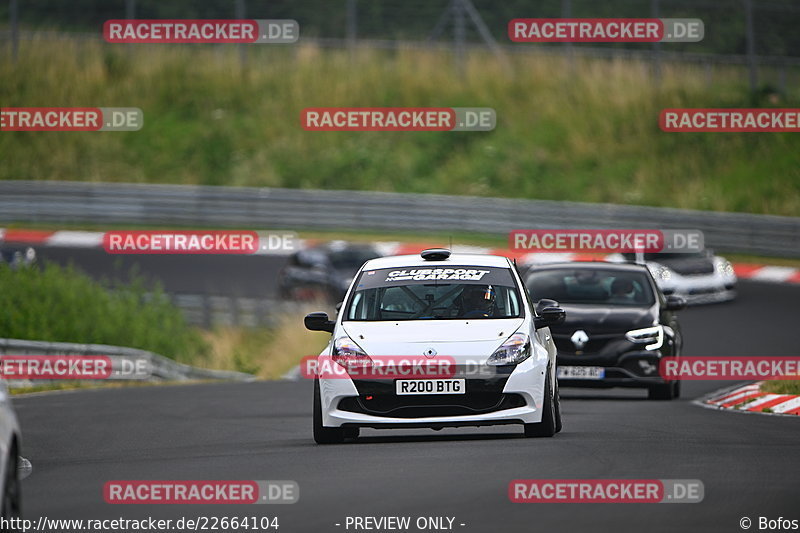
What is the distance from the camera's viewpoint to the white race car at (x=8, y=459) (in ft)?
25.8

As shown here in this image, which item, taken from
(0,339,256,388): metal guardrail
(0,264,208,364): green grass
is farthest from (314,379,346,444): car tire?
(0,264,208,364): green grass

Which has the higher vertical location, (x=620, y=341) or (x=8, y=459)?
(x=8, y=459)

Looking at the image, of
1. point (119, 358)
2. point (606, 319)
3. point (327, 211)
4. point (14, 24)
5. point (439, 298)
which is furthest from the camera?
point (14, 24)

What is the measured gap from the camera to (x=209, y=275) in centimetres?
3603

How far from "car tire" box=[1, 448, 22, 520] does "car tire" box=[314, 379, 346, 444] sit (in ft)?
16.1

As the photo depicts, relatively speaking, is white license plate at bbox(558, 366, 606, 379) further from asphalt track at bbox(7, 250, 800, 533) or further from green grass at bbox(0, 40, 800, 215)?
green grass at bbox(0, 40, 800, 215)

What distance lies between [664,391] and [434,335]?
6308mm

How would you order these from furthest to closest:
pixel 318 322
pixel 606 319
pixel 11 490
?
1. pixel 606 319
2. pixel 318 322
3. pixel 11 490

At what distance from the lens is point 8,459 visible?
8047mm

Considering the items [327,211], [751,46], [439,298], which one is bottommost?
[439,298]

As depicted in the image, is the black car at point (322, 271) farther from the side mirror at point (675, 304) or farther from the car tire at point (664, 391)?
the car tire at point (664, 391)

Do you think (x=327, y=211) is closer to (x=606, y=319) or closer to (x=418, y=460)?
(x=606, y=319)

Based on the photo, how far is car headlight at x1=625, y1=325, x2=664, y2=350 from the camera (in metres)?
18.7

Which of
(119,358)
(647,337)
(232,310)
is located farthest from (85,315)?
(647,337)
